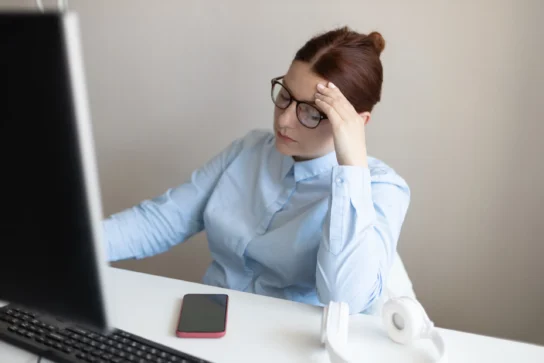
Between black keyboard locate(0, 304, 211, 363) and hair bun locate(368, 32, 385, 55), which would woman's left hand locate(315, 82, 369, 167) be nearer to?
hair bun locate(368, 32, 385, 55)

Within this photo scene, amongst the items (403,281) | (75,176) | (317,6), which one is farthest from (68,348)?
(317,6)

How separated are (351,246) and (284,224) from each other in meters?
0.23

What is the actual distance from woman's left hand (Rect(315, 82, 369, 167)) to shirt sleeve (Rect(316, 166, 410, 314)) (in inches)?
1.6

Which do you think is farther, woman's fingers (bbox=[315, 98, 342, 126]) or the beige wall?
the beige wall

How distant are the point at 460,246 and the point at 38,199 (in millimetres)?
1481

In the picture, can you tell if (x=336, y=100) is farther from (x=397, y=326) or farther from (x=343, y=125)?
(x=397, y=326)

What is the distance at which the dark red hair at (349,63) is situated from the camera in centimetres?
113

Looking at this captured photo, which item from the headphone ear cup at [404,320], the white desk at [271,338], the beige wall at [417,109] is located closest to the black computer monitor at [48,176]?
the white desk at [271,338]

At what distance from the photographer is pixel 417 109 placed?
5.09ft

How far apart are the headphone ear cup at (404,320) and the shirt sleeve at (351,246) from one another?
12 cm

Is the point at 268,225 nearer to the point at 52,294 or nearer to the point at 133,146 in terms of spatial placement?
the point at 52,294

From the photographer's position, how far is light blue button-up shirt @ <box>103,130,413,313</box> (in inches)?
39.5

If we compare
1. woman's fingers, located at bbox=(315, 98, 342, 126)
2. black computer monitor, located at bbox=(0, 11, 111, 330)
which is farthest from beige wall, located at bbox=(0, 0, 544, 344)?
black computer monitor, located at bbox=(0, 11, 111, 330)

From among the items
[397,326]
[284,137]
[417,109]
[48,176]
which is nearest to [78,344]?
[48,176]
